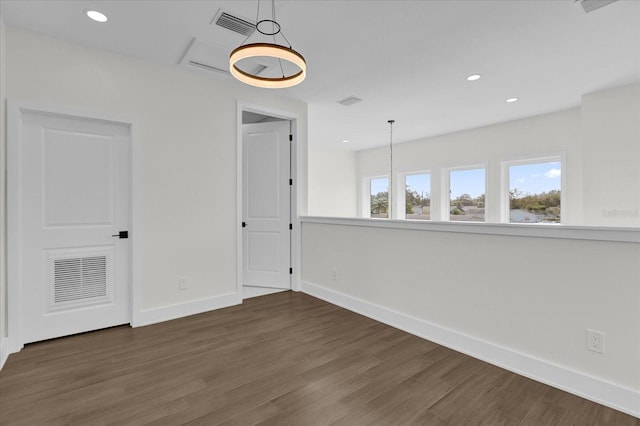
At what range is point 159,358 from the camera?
2.47m

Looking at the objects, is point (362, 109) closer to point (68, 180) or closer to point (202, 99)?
point (202, 99)

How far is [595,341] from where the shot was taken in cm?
195

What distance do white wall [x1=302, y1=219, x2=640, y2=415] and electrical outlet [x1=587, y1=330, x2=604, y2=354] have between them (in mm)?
29

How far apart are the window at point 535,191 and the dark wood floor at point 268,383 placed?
392 cm

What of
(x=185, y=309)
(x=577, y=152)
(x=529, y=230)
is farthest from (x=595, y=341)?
(x=577, y=152)

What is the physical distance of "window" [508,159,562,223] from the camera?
5.03 meters

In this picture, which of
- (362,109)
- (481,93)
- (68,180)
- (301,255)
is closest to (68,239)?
(68,180)

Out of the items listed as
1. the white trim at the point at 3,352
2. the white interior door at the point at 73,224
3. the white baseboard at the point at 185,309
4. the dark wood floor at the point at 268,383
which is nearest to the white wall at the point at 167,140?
the white baseboard at the point at 185,309

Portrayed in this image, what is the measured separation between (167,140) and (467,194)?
5515 mm

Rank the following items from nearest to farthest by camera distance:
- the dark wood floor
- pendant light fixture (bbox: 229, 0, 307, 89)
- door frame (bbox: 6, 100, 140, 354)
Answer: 1. the dark wood floor
2. pendant light fixture (bbox: 229, 0, 307, 89)
3. door frame (bbox: 6, 100, 140, 354)

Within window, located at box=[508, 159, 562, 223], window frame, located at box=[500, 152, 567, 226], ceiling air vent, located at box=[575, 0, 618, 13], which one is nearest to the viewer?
ceiling air vent, located at box=[575, 0, 618, 13]

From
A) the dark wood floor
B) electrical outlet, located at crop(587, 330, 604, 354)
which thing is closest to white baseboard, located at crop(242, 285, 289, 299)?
the dark wood floor

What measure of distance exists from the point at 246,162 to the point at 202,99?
1183mm

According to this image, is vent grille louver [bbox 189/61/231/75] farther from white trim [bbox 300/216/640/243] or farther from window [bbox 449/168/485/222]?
window [bbox 449/168/485/222]
